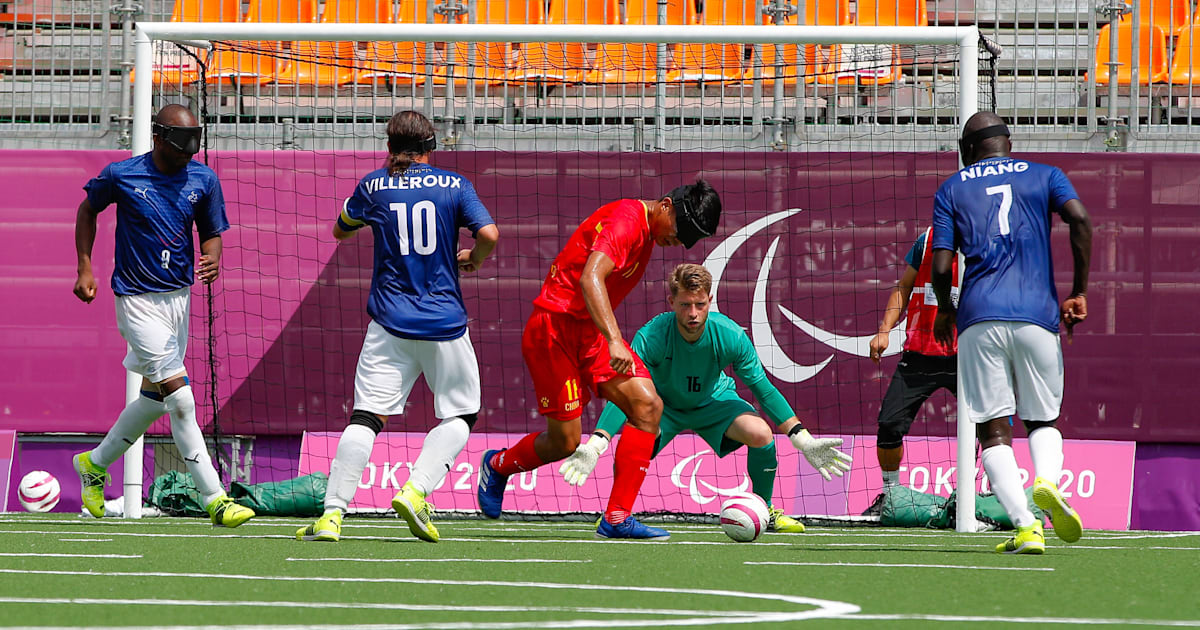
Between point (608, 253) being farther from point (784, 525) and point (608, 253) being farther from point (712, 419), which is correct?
point (784, 525)

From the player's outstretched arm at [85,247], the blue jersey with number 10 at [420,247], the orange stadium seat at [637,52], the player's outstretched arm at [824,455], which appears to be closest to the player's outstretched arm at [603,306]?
the blue jersey with number 10 at [420,247]

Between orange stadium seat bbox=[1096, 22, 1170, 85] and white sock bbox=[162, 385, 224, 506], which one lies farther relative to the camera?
orange stadium seat bbox=[1096, 22, 1170, 85]

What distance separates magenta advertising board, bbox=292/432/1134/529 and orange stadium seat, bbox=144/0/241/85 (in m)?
3.44

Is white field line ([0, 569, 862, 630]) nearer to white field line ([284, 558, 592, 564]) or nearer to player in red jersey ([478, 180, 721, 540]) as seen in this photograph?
white field line ([284, 558, 592, 564])

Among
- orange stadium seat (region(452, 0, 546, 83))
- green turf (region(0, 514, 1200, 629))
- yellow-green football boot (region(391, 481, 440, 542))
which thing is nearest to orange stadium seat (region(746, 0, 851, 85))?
orange stadium seat (region(452, 0, 546, 83))

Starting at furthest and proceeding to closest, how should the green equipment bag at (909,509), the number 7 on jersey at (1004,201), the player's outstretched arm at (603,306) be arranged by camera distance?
the green equipment bag at (909,509), the player's outstretched arm at (603,306), the number 7 on jersey at (1004,201)

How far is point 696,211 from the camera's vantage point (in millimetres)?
6562

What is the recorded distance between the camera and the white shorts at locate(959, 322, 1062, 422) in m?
5.86

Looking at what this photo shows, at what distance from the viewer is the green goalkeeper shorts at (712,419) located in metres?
7.83

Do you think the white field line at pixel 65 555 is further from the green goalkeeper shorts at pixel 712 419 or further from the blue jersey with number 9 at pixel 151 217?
the green goalkeeper shorts at pixel 712 419

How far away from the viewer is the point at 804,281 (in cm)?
988

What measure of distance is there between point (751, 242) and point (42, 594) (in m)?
6.59

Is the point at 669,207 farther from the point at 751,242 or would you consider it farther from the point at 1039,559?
the point at 751,242

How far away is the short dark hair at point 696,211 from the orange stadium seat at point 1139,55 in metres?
5.25
